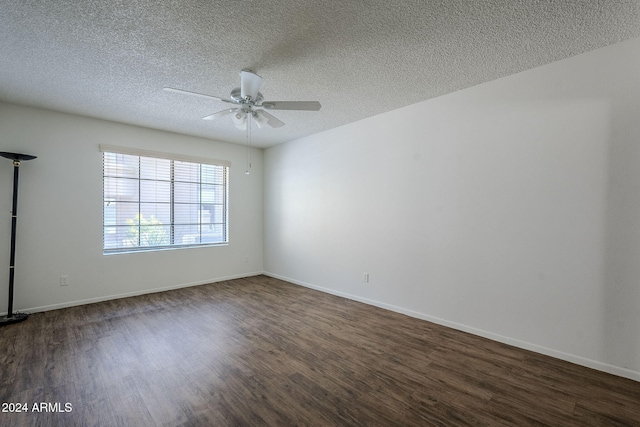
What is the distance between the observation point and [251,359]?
2.48 m

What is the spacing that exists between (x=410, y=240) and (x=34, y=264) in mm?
4798

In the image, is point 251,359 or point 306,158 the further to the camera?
point 306,158

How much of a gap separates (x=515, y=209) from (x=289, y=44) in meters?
2.57

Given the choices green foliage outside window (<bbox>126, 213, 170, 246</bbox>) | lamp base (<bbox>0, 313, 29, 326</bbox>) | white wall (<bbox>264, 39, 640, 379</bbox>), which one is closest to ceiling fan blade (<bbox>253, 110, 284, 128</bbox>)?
white wall (<bbox>264, 39, 640, 379</bbox>)

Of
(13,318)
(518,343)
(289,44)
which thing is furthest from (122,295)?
(518,343)

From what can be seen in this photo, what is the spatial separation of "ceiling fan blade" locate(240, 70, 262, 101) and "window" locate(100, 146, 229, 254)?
2.85 meters

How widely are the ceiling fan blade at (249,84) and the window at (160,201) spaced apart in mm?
2853

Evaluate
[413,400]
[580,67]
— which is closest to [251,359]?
[413,400]

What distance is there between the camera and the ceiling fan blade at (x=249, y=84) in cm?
240

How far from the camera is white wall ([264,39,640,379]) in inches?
88.2

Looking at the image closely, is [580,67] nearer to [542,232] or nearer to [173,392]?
[542,232]

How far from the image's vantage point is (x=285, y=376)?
2225 mm

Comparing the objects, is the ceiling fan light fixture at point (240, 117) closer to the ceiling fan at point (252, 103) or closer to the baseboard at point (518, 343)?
the ceiling fan at point (252, 103)

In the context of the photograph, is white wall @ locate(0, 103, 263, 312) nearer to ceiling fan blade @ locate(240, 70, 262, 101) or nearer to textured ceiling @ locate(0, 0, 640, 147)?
textured ceiling @ locate(0, 0, 640, 147)
